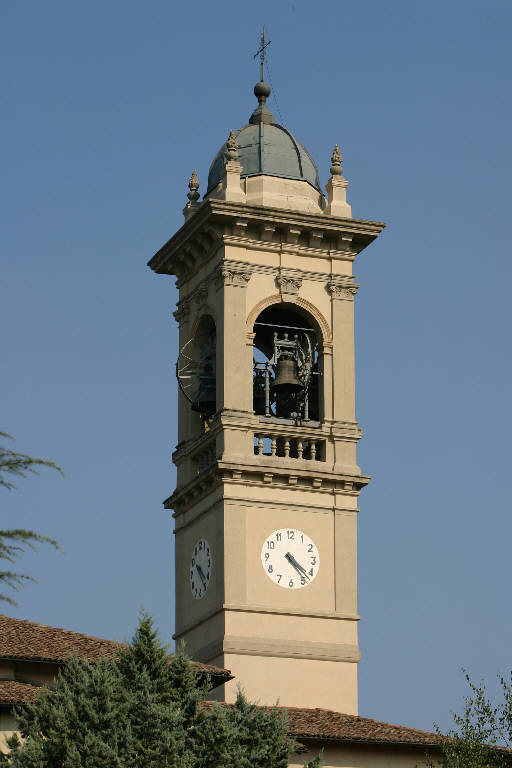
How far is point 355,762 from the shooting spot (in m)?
42.8

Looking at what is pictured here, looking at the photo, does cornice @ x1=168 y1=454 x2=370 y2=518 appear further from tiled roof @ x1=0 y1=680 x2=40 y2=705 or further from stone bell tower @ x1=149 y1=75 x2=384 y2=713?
tiled roof @ x1=0 y1=680 x2=40 y2=705

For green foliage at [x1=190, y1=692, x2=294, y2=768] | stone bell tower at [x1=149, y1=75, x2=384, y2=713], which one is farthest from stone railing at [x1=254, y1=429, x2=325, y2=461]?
green foliage at [x1=190, y1=692, x2=294, y2=768]

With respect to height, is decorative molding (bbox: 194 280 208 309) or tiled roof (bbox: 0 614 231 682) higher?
decorative molding (bbox: 194 280 208 309)

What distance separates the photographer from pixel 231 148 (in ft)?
174

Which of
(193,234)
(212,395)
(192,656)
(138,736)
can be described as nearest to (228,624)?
(192,656)

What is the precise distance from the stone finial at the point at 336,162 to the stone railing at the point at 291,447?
6.61 m

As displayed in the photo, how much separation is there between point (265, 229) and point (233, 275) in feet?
4.14

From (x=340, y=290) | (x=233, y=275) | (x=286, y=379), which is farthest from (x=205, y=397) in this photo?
(x=340, y=290)

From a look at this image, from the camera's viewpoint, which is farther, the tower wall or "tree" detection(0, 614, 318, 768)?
the tower wall

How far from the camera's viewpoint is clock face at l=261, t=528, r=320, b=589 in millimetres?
49938

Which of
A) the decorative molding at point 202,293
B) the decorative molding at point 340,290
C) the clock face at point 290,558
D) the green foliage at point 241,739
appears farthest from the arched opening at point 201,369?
the green foliage at point 241,739

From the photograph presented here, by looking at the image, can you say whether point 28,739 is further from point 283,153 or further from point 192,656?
point 283,153

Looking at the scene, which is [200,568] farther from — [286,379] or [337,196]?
[337,196]

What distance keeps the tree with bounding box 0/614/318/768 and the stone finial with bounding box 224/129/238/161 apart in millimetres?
18139
